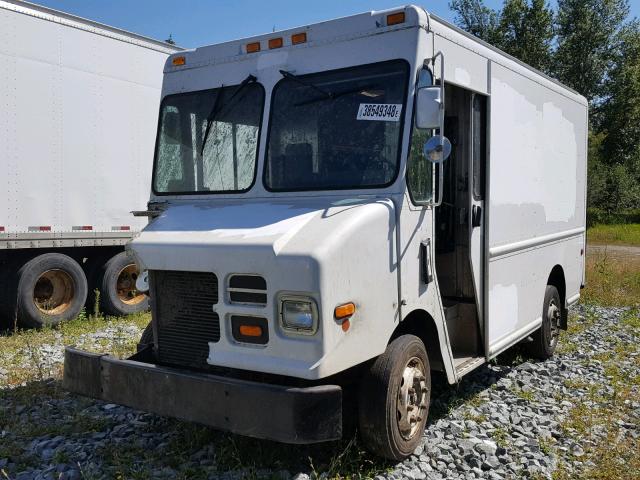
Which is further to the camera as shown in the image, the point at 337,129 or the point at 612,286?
the point at 612,286

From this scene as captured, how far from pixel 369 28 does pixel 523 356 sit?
4.15m

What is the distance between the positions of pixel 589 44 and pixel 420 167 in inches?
1152

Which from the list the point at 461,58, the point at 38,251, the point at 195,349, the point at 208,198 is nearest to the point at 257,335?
the point at 195,349

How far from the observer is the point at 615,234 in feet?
86.7

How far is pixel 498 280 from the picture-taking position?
5.30 meters

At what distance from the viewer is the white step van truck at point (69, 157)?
25.4 ft

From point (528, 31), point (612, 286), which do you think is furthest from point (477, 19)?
point (612, 286)

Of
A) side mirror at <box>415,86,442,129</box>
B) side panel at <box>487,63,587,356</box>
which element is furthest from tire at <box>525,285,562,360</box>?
side mirror at <box>415,86,442,129</box>

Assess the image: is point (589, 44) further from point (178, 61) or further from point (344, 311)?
point (344, 311)

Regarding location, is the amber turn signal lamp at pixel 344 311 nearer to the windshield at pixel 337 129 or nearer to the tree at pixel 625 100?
the windshield at pixel 337 129

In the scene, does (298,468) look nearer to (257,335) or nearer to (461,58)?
(257,335)

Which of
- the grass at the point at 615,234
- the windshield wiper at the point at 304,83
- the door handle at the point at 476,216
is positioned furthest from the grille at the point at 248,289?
the grass at the point at 615,234

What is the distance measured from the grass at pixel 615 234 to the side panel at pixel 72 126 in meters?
20.4

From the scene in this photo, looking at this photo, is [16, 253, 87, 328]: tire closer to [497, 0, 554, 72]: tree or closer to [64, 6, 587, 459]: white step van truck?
[64, 6, 587, 459]: white step van truck
